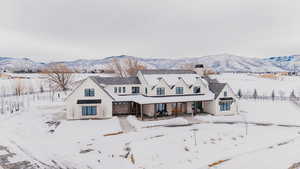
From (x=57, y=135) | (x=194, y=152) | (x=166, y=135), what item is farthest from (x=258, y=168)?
(x=57, y=135)

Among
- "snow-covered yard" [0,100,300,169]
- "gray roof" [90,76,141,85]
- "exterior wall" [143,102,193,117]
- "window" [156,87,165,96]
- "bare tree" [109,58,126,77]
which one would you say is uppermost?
"bare tree" [109,58,126,77]

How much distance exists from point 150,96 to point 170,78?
4679 millimetres

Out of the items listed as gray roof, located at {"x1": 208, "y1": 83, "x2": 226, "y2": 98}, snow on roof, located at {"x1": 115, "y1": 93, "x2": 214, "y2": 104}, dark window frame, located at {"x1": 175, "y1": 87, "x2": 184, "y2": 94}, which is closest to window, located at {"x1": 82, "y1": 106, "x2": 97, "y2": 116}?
snow on roof, located at {"x1": 115, "y1": 93, "x2": 214, "y2": 104}

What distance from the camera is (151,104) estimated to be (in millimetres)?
24578

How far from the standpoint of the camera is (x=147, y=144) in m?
15.2

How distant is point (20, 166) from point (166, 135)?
1163cm

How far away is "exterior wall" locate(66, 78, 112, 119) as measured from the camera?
74.7ft

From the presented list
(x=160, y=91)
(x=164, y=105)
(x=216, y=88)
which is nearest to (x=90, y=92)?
(x=160, y=91)

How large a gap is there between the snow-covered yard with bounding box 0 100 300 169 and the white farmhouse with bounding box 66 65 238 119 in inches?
99.0

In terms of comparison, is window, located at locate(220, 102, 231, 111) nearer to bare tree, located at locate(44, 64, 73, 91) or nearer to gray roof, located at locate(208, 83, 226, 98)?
gray roof, located at locate(208, 83, 226, 98)

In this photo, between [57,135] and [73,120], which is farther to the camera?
[73,120]

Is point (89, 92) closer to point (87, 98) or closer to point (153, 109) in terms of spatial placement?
point (87, 98)

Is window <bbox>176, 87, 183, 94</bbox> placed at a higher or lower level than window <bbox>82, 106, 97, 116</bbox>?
higher

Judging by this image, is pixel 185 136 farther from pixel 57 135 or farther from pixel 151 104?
pixel 57 135
